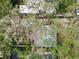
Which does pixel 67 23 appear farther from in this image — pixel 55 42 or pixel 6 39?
pixel 6 39

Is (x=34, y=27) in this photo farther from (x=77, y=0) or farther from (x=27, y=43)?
(x=77, y=0)

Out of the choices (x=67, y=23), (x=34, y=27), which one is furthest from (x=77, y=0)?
(x=34, y=27)

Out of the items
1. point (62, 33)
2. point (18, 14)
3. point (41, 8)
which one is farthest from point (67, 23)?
point (18, 14)

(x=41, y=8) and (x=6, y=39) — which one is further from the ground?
(x=41, y=8)

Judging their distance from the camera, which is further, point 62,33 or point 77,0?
point 77,0

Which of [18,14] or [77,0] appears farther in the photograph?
[77,0]

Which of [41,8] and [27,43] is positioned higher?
[41,8]

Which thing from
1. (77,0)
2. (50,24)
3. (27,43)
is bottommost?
(27,43)

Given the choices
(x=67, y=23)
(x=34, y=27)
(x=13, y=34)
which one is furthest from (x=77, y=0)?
(x=13, y=34)
